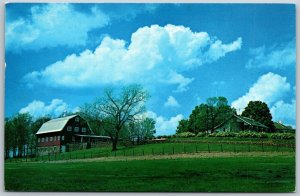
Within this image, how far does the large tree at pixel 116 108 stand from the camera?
12.8 metres

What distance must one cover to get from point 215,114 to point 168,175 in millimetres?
1790

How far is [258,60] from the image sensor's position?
41.0 ft

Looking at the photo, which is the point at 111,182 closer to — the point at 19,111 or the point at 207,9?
the point at 19,111

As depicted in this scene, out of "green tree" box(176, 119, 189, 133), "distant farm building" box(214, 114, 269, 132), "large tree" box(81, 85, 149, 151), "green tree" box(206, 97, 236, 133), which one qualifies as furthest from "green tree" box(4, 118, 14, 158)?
"distant farm building" box(214, 114, 269, 132)

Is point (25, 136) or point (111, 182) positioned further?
point (25, 136)

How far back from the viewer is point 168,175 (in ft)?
41.0

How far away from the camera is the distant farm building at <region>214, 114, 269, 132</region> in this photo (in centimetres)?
1272

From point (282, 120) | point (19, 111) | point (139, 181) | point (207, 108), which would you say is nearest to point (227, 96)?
point (207, 108)

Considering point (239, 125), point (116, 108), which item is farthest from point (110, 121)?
point (239, 125)

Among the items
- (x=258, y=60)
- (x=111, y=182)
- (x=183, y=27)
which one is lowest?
(x=111, y=182)

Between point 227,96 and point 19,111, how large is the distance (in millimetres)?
4828

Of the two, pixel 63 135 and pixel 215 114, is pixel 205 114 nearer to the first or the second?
pixel 215 114

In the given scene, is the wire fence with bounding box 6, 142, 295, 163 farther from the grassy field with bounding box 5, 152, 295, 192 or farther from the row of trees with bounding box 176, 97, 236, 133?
the row of trees with bounding box 176, 97, 236, 133

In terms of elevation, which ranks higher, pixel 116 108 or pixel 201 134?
pixel 116 108
